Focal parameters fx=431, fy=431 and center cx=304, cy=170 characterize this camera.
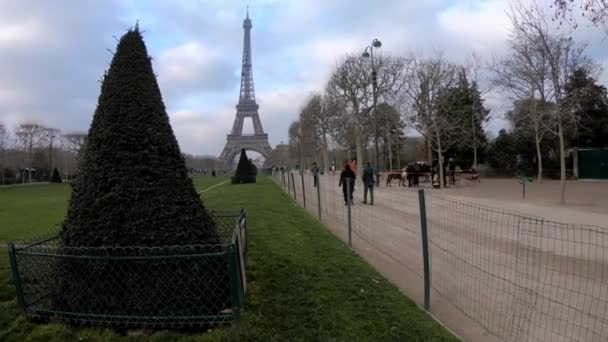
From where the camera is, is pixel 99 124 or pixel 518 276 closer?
pixel 99 124

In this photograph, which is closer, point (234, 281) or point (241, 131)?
point (234, 281)

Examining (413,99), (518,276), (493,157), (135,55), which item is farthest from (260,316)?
(493,157)

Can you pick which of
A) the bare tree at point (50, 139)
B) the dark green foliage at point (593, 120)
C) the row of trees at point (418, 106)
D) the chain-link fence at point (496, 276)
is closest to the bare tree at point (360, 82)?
the row of trees at point (418, 106)

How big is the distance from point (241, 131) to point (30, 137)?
43.8 m

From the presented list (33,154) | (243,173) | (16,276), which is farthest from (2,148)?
(16,276)

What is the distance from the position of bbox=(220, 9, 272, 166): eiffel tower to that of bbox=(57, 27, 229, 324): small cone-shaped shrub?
303ft

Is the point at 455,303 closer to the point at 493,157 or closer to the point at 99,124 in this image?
the point at 99,124

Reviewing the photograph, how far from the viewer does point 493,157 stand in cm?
4362

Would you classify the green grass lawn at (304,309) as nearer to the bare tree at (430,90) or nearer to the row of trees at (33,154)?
the bare tree at (430,90)

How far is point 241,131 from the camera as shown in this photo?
102 metres

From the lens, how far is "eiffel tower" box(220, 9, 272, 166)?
97.7 m

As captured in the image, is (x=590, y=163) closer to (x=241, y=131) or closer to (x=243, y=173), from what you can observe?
(x=243, y=173)

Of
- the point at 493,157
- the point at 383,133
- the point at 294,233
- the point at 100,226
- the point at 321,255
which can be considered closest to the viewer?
the point at 100,226

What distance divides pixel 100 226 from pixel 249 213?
8.08 meters
